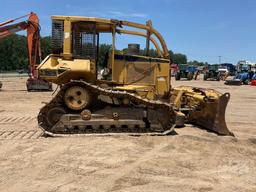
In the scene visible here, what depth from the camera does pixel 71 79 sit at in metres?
9.32

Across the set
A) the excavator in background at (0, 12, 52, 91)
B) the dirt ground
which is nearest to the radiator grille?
the dirt ground

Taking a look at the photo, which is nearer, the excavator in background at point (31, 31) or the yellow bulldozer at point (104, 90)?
the yellow bulldozer at point (104, 90)

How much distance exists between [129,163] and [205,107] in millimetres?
4009

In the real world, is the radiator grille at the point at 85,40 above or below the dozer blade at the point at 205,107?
above

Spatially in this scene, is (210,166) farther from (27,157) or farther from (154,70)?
(154,70)

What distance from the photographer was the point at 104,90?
8969 millimetres

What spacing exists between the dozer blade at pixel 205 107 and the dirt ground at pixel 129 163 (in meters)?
0.39

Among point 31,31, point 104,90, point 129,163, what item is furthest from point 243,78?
Result: point 129,163

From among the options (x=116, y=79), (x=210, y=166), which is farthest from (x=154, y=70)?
(x=210, y=166)

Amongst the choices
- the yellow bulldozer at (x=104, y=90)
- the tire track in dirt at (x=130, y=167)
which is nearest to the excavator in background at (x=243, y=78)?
the yellow bulldozer at (x=104, y=90)

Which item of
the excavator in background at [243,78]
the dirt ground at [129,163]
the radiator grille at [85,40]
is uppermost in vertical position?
the radiator grille at [85,40]

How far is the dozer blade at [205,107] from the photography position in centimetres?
948

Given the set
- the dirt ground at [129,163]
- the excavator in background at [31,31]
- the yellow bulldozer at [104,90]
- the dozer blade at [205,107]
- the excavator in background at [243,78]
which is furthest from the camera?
the excavator in background at [243,78]

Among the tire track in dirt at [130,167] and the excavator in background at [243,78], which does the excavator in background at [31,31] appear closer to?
the tire track in dirt at [130,167]
